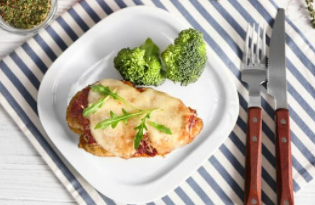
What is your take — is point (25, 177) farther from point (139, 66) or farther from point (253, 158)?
point (253, 158)

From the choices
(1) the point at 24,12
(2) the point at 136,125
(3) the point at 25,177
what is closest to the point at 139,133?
(2) the point at 136,125

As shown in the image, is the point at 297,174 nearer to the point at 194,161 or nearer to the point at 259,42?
the point at 194,161

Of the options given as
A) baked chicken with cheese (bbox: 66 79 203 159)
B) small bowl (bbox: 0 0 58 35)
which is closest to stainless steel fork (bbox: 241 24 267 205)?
baked chicken with cheese (bbox: 66 79 203 159)

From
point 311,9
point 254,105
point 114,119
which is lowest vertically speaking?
point 254,105

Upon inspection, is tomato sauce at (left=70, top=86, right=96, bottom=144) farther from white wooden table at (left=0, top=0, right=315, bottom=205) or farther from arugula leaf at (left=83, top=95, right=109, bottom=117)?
white wooden table at (left=0, top=0, right=315, bottom=205)

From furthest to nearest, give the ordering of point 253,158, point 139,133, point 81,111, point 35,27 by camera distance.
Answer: point 35,27 < point 253,158 < point 81,111 < point 139,133

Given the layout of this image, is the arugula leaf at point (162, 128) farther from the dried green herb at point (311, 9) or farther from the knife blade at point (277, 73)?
the dried green herb at point (311, 9)
